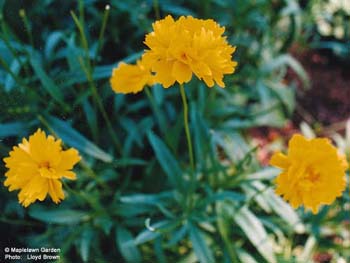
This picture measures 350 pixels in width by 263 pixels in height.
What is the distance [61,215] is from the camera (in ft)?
4.71

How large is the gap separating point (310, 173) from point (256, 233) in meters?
0.49

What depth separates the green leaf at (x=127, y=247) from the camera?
1.43 metres

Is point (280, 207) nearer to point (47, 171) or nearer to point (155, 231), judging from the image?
point (155, 231)

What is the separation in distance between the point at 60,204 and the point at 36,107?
1.02 ft

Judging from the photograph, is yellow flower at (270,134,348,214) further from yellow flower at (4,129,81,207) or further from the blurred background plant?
yellow flower at (4,129,81,207)

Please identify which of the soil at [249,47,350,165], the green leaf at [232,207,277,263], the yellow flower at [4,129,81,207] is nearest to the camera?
the yellow flower at [4,129,81,207]

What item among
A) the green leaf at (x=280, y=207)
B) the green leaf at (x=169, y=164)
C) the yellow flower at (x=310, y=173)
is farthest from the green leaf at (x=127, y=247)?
the yellow flower at (x=310, y=173)

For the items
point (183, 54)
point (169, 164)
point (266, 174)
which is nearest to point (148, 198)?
point (169, 164)

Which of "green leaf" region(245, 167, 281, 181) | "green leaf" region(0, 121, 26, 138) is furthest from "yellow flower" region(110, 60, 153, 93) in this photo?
"green leaf" region(245, 167, 281, 181)

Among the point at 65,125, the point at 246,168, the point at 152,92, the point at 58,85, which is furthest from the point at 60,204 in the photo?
the point at 246,168

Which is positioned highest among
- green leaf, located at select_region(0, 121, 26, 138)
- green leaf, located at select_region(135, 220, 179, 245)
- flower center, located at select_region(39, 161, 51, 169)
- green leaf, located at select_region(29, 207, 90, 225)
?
green leaf, located at select_region(0, 121, 26, 138)

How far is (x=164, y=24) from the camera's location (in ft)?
2.87

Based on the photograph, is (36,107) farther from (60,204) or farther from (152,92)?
(152,92)

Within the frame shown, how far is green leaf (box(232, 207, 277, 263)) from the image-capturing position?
1.45 meters
